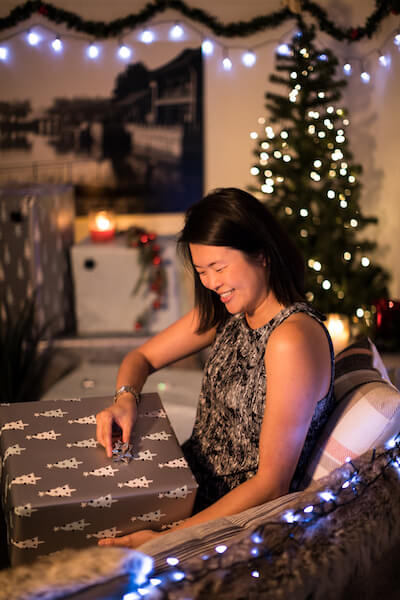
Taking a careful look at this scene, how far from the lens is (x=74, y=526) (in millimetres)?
1172

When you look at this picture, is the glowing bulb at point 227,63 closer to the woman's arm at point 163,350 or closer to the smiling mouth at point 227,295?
the woman's arm at point 163,350

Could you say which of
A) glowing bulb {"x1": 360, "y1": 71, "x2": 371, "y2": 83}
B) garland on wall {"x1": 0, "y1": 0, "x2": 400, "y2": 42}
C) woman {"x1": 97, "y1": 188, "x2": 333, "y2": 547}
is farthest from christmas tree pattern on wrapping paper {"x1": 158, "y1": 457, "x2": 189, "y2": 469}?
glowing bulb {"x1": 360, "y1": 71, "x2": 371, "y2": 83}

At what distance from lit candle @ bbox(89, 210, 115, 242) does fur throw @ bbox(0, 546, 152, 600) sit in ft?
10.5

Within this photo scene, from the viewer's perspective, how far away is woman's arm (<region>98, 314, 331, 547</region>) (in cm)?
125

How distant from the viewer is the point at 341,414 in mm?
1402

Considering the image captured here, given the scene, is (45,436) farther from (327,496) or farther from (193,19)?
(193,19)

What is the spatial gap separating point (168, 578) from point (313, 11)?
365 centimetres

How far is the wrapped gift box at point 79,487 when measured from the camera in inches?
45.2

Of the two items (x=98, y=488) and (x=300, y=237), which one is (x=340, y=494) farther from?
(x=300, y=237)

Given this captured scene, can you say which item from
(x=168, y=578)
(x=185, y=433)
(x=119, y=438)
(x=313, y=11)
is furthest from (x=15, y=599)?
(x=313, y=11)

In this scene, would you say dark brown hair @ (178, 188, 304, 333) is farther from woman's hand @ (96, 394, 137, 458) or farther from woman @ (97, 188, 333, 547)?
woman's hand @ (96, 394, 137, 458)

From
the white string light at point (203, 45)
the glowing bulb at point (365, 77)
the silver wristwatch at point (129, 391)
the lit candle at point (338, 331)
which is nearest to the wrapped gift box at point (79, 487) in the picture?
the silver wristwatch at point (129, 391)

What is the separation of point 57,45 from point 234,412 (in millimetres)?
3345

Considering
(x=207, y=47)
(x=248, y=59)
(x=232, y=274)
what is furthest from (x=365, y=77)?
(x=232, y=274)
